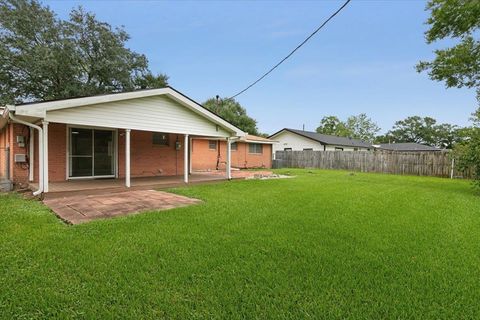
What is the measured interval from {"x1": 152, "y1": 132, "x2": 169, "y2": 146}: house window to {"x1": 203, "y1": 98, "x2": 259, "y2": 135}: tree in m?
25.1

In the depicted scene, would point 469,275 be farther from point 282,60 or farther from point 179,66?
point 179,66

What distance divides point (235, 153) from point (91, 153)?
11527 millimetres

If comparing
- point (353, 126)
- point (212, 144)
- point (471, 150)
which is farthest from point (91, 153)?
point (353, 126)

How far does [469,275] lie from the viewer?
3006mm

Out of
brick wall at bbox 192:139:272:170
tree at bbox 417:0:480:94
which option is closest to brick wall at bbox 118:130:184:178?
brick wall at bbox 192:139:272:170

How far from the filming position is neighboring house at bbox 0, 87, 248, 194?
707 cm

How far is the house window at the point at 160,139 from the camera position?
11290mm

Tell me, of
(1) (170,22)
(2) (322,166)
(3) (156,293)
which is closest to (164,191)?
(3) (156,293)

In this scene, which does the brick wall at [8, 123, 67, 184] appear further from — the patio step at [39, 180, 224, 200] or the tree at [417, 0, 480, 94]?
the tree at [417, 0, 480, 94]

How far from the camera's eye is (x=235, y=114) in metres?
37.9

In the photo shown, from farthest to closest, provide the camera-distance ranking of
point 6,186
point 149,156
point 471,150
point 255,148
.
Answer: point 255,148 → point 149,156 → point 471,150 → point 6,186

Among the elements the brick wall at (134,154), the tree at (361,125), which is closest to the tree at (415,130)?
the tree at (361,125)

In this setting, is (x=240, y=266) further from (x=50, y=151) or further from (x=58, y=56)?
(x=58, y=56)

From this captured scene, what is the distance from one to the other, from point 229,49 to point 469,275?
16.5m
